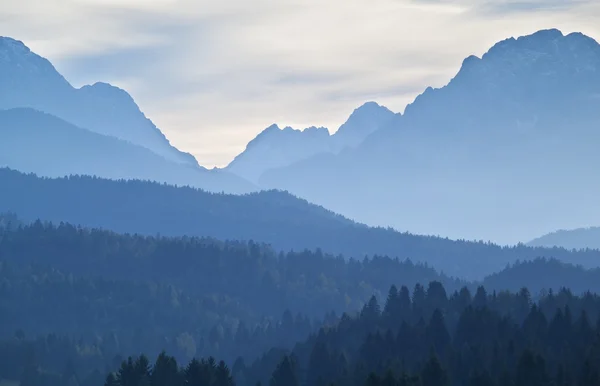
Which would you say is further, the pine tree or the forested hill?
the pine tree

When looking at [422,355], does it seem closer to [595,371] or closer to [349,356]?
[349,356]

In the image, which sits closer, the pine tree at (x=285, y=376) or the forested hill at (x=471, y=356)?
the forested hill at (x=471, y=356)

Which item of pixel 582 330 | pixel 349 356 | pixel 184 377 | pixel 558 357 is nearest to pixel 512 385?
pixel 558 357

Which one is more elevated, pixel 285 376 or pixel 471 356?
pixel 471 356

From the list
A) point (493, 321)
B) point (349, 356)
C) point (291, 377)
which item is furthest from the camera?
point (349, 356)

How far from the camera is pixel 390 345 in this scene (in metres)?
183

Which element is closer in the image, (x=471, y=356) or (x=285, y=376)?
(x=471, y=356)

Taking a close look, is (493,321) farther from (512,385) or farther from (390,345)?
(512,385)

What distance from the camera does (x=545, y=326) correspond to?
173375mm

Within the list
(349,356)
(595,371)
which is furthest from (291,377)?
(595,371)

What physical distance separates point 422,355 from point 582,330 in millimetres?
23410

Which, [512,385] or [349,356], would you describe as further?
[349,356]

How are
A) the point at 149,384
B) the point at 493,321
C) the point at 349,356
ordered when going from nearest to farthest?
the point at 149,384
the point at 493,321
the point at 349,356

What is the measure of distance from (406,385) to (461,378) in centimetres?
2716
